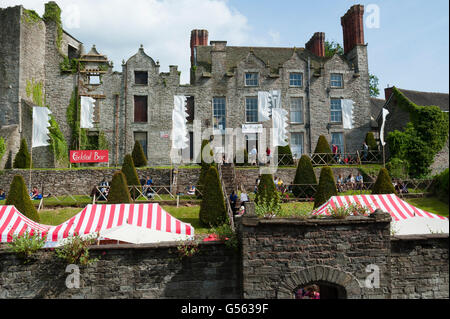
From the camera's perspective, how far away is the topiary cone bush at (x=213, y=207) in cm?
1593

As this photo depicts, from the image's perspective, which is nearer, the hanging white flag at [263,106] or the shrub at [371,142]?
the hanging white flag at [263,106]

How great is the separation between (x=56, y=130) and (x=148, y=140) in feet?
23.4

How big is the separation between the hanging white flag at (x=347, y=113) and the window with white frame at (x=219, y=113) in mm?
9931

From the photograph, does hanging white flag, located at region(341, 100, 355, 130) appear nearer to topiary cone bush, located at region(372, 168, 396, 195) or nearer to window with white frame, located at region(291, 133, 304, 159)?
window with white frame, located at region(291, 133, 304, 159)

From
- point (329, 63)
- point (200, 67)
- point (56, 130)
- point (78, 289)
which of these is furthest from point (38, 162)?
point (329, 63)

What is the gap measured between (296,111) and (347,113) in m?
4.28

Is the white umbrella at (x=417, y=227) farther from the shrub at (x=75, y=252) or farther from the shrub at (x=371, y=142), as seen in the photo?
the shrub at (x=371, y=142)

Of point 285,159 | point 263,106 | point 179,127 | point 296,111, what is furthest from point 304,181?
point 296,111

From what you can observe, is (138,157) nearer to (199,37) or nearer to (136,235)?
(199,37)

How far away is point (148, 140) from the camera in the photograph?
30156 millimetres

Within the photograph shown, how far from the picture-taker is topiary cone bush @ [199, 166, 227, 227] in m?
15.9

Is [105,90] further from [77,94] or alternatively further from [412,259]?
[412,259]

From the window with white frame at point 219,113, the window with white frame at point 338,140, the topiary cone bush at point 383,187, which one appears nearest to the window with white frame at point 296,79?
the window with white frame at point 338,140

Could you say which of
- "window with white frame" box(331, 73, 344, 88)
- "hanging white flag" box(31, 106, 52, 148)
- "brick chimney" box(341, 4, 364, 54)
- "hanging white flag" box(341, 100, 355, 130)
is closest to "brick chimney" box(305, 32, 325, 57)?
"brick chimney" box(341, 4, 364, 54)
